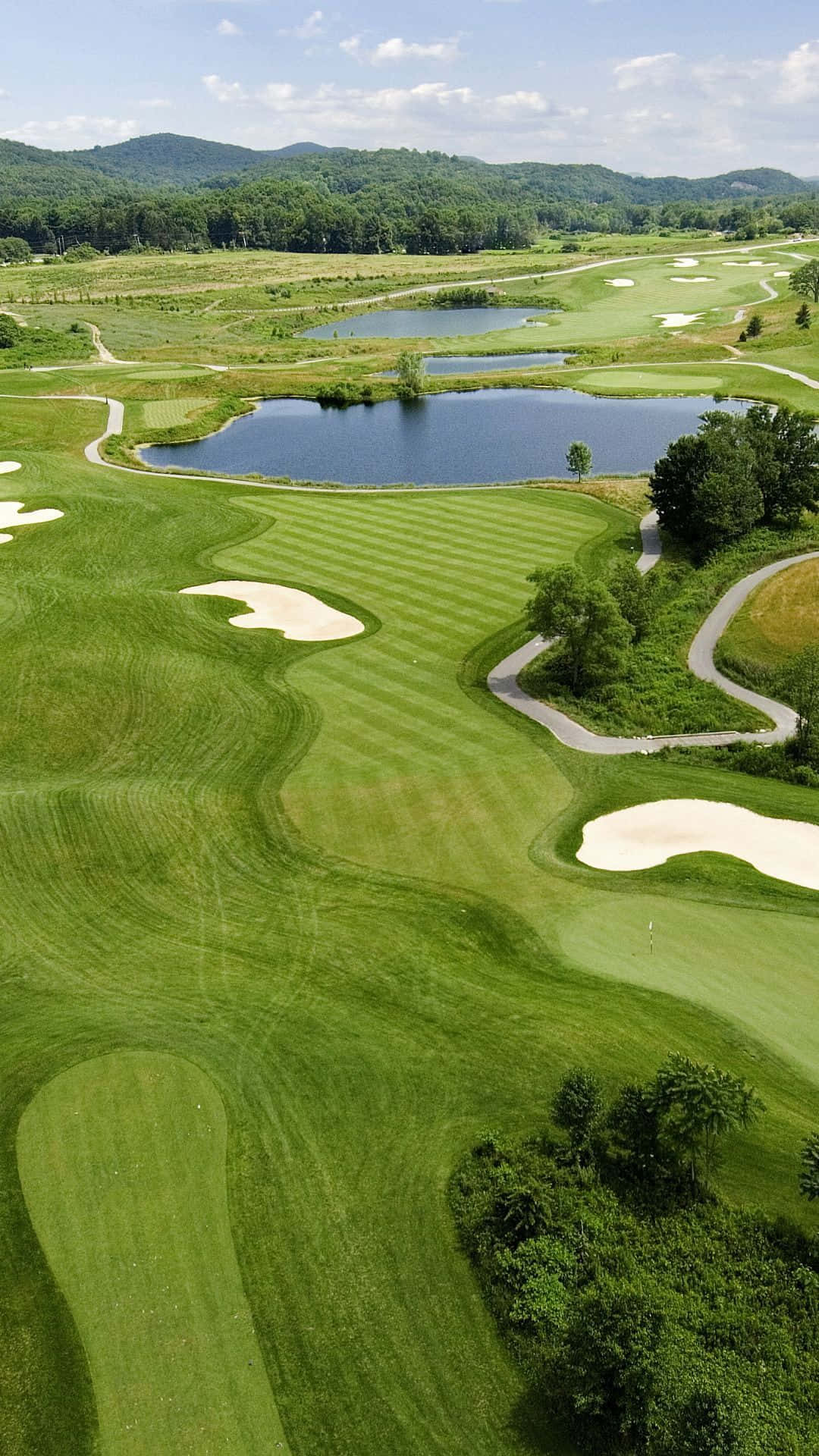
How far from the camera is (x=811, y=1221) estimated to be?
55.6 feet

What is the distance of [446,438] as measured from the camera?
3922 inches

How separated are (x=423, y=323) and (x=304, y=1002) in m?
179

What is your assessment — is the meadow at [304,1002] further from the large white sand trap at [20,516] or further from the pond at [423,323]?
the pond at [423,323]

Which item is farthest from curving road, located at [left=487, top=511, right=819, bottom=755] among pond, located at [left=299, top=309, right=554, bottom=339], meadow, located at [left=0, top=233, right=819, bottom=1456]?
pond, located at [left=299, top=309, right=554, bottom=339]

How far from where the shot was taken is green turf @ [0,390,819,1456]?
49.9 ft

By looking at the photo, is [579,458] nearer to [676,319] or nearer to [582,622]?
[582,622]

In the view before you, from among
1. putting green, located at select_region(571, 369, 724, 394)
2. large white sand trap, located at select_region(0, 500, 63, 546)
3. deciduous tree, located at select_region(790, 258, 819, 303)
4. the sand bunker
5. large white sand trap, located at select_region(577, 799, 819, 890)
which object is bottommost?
large white sand trap, located at select_region(577, 799, 819, 890)

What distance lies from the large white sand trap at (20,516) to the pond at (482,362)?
7419 cm

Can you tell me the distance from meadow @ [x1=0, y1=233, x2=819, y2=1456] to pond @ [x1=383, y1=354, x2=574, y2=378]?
9648 cm

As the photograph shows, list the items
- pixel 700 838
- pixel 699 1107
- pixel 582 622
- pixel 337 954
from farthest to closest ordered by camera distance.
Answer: pixel 582 622 → pixel 700 838 → pixel 337 954 → pixel 699 1107

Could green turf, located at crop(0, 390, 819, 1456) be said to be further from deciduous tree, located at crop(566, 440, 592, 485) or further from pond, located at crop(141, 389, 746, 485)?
pond, located at crop(141, 389, 746, 485)

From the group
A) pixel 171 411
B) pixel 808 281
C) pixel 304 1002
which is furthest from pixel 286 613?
pixel 808 281

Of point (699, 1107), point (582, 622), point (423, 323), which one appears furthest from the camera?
point (423, 323)

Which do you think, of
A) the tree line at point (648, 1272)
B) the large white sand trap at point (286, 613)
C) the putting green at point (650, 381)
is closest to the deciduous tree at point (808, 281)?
the putting green at point (650, 381)
